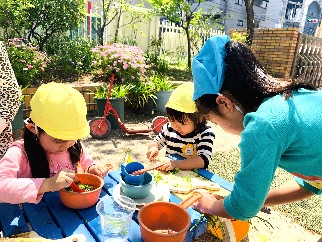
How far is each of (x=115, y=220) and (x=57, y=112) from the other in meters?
0.62

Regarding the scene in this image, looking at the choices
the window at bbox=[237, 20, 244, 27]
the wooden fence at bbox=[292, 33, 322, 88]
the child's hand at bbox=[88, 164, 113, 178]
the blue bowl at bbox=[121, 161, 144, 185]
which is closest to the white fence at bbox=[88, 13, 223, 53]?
the wooden fence at bbox=[292, 33, 322, 88]

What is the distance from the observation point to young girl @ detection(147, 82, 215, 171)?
83.4 inches

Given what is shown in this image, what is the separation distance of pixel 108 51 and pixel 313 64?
7446 millimetres

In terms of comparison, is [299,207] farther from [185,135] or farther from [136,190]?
[136,190]

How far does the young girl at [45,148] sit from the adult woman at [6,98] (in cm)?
58

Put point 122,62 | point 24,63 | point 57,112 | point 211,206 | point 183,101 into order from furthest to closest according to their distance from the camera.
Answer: point 122,62, point 24,63, point 183,101, point 57,112, point 211,206

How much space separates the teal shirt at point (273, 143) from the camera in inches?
41.5

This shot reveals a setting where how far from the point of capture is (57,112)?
1.52m

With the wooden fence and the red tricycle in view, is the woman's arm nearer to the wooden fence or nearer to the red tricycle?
the red tricycle

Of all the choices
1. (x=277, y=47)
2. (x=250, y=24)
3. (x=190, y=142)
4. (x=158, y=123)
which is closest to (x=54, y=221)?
(x=190, y=142)

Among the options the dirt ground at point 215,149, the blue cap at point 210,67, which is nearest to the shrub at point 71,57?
the dirt ground at point 215,149

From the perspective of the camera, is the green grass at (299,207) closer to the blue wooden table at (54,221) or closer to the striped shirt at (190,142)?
the striped shirt at (190,142)

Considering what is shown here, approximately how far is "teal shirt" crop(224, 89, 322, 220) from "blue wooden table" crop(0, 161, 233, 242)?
41 cm

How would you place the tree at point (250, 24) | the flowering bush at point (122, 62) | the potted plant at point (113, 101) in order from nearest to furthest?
the potted plant at point (113, 101) → the flowering bush at point (122, 62) → the tree at point (250, 24)
